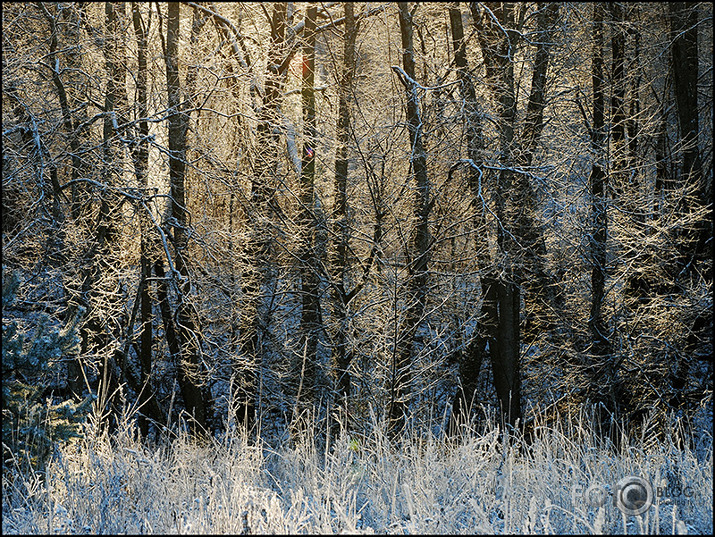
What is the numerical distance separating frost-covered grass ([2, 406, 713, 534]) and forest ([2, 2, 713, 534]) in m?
3.23

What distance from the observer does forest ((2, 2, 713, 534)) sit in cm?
842

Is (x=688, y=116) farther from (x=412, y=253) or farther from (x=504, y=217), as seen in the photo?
(x=412, y=253)

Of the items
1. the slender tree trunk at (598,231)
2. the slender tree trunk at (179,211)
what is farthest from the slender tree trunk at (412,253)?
the slender tree trunk at (179,211)

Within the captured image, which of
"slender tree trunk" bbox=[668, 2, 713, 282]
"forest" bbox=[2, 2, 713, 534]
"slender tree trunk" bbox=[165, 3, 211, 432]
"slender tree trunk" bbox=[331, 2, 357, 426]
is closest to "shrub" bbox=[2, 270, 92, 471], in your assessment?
"forest" bbox=[2, 2, 713, 534]

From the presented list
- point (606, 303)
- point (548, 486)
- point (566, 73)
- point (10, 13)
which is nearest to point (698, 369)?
point (606, 303)

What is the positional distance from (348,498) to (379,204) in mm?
6122

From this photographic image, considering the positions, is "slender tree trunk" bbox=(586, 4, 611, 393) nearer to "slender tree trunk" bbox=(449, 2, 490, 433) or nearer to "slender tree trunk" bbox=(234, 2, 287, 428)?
"slender tree trunk" bbox=(449, 2, 490, 433)

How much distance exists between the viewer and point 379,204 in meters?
9.09

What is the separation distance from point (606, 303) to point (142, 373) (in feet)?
28.2

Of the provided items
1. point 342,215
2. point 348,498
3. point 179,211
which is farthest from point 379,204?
point 348,498

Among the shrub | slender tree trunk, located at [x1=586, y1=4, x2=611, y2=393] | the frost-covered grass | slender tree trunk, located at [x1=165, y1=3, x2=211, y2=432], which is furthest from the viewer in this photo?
slender tree trunk, located at [x1=586, y1=4, x2=611, y2=393]

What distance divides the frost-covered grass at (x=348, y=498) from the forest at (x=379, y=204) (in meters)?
3.23

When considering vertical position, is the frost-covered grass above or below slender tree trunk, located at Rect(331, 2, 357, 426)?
below

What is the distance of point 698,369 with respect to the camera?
8883 mm
